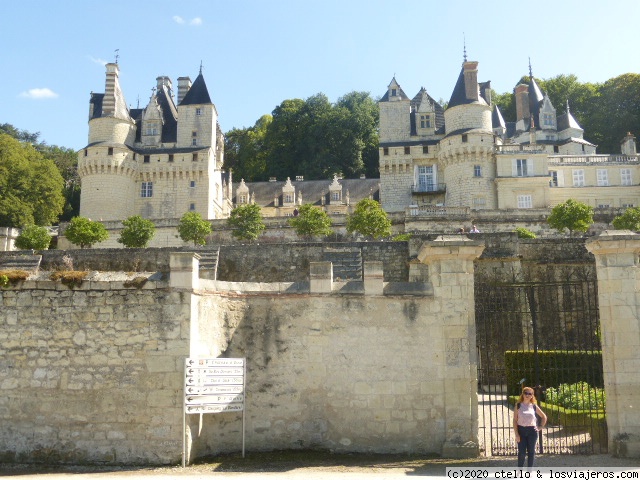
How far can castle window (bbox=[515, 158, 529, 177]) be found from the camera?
141 feet

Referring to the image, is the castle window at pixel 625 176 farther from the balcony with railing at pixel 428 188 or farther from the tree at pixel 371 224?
the tree at pixel 371 224

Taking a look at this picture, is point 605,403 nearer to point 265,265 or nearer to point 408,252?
point 408,252

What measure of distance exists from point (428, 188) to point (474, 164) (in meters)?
4.02

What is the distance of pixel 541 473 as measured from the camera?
881 centimetres

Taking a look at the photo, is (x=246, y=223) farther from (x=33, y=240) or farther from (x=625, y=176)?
(x=625, y=176)

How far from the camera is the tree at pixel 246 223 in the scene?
3447 centimetres

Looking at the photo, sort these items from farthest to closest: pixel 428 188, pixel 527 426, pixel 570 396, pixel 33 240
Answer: pixel 428 188 → pixel 33 240 → pixel 570 396 → pixel 527 426

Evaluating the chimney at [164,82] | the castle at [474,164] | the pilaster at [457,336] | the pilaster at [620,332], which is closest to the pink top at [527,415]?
the pilaster at [457,336]

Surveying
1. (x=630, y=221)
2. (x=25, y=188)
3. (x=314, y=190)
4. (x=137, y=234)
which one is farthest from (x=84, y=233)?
(x=630, y=221)

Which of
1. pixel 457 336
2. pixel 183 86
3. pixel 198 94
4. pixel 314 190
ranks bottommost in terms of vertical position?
pixel 457 336

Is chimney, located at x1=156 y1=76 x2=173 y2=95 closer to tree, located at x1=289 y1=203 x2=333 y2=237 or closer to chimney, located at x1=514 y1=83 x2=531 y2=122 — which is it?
tree, located at x1=289 y1=203 x2=333 y2=237

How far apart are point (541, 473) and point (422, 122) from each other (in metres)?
40.1

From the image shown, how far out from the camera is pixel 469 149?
4284 centimetres

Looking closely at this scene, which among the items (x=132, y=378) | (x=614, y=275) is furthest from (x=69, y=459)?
(x=614, y=275)
